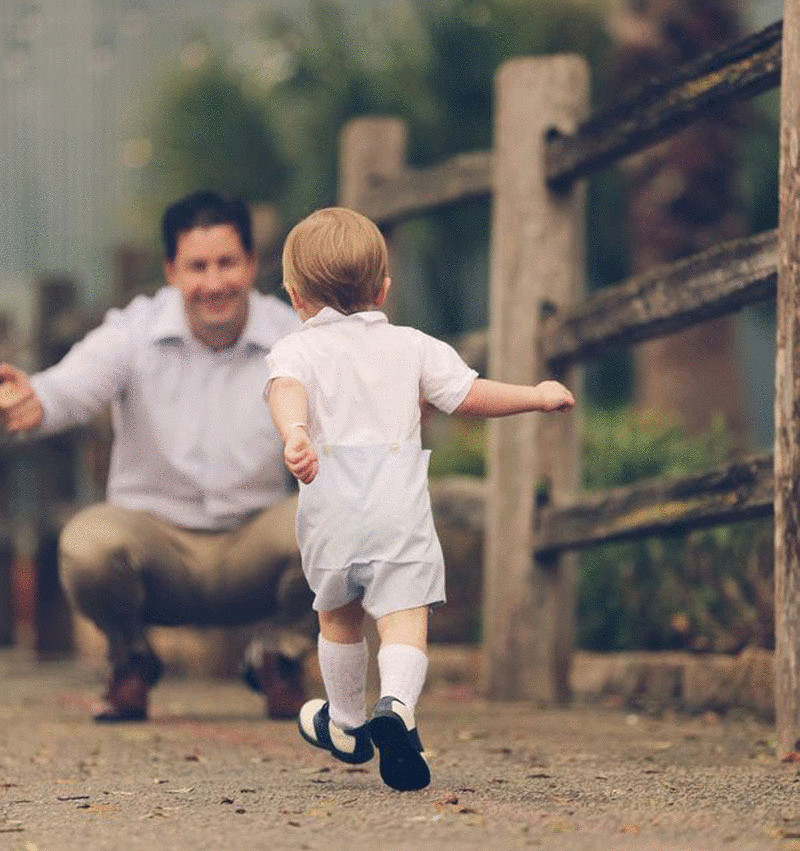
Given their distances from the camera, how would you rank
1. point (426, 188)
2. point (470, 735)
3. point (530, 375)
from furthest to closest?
point (426, 188), point (530, 375), point (470, 735)

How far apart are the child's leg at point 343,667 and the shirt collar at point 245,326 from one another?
1727 millimetres

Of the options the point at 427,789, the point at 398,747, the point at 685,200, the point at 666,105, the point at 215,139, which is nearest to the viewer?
the point at 398,747

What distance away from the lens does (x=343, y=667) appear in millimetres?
3680

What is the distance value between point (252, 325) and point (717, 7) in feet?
27.7

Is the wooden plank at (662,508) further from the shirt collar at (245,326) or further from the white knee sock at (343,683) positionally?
the white knee sock at (343,683)

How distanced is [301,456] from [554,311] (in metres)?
2.30

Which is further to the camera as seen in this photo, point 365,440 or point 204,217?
point 204,217

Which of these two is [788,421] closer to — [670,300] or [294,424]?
[670,300]

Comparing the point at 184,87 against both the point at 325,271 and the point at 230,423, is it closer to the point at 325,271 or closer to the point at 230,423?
the point at 230,423

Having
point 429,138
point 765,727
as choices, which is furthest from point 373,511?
point 429,138

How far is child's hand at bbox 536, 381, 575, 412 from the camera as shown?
145 inches

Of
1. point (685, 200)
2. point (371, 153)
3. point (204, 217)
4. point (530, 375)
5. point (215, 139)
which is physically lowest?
point (530, 375)

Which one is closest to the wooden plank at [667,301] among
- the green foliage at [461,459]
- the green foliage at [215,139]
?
the green foliage at [461,459]

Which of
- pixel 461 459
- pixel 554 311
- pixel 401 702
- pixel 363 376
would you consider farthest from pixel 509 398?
pixel 461 459
